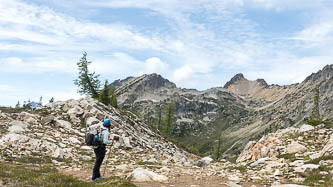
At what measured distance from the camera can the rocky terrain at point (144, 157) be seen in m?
12.4

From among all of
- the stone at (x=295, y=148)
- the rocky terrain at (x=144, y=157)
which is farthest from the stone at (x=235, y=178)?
the stone at (x=295, y=148)

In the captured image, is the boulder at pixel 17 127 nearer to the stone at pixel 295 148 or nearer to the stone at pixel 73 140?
the stone at pixel 73 140

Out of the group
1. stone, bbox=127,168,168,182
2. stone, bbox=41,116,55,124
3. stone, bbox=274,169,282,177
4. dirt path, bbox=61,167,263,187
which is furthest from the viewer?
stone, bbox=41,116,55,124

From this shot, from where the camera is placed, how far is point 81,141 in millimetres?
26109

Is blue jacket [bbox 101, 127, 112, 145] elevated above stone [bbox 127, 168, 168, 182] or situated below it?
above

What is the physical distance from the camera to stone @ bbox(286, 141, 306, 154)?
18.3 m

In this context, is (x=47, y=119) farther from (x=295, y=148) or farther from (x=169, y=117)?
(x=169, y=117)

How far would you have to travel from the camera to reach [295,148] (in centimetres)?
1862

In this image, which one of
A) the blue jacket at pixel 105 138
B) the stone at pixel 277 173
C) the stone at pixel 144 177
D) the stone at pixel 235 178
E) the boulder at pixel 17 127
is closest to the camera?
the blue jacket at pixel 105 138

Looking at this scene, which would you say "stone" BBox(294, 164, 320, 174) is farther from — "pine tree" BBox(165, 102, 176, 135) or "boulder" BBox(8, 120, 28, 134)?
"pine tree" BBox(165, 102, 176, 135)

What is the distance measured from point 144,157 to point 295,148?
13.4m

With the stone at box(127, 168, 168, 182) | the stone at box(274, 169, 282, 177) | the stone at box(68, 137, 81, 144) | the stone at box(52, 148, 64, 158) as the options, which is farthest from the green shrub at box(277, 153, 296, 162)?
the stone at box(68, 137, 81, 144)

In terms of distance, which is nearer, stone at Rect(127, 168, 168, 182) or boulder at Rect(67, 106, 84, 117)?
stone at Rect(127, 168, 168, 182)

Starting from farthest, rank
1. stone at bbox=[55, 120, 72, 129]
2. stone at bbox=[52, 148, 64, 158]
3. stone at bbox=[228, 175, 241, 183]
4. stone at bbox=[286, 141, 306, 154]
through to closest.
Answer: stone at bbox=[55, 120, 72, 129], stone at bbox=[52, 148, 64, 158], stone at bbox=[286, 141, 306, 154], stone at bbox=[228, 175, 241, 183]
